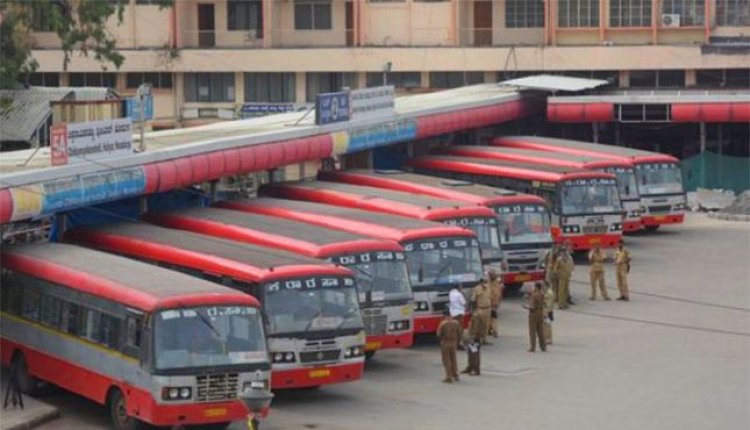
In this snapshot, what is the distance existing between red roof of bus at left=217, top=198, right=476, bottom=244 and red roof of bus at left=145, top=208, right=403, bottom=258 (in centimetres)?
90

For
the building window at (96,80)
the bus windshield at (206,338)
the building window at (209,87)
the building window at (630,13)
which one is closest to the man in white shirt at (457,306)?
the bus windshield at (206,338)

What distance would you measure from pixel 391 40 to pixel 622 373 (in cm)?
3701

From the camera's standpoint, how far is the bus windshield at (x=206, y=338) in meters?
23.9

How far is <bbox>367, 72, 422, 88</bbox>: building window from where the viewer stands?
65000 mm

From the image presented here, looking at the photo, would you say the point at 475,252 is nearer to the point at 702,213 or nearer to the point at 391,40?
the point at 702,213

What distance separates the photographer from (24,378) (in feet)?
91.1

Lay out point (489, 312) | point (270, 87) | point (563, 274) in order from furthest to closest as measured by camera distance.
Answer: point (270, 87)
point (563, 274)
point (489, 312)

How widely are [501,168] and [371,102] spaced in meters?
4.05

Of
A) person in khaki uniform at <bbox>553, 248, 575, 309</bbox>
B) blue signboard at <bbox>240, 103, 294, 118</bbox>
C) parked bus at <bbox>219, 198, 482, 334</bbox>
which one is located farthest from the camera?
blue signboard at <bbox>240, 103, 294, 118</bbox>

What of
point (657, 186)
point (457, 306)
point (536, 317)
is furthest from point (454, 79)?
point (457, 306)

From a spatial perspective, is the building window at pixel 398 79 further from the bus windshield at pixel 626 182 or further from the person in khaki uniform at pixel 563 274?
the person in khaki uniform at pixel 563 274

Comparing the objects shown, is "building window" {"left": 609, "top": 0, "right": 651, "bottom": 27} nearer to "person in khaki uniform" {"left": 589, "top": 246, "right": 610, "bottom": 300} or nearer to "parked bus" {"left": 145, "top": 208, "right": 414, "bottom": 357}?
"person in khaki uniform" {"left": 589, "top": 246, "right": 610, "bottom": 300}

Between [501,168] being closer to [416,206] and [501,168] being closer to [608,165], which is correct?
[608,165]

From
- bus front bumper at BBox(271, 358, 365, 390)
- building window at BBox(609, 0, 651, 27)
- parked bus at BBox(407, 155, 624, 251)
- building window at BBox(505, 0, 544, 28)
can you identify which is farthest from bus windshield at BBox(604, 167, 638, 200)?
building window at BBox(505, 0, 544, 28)
